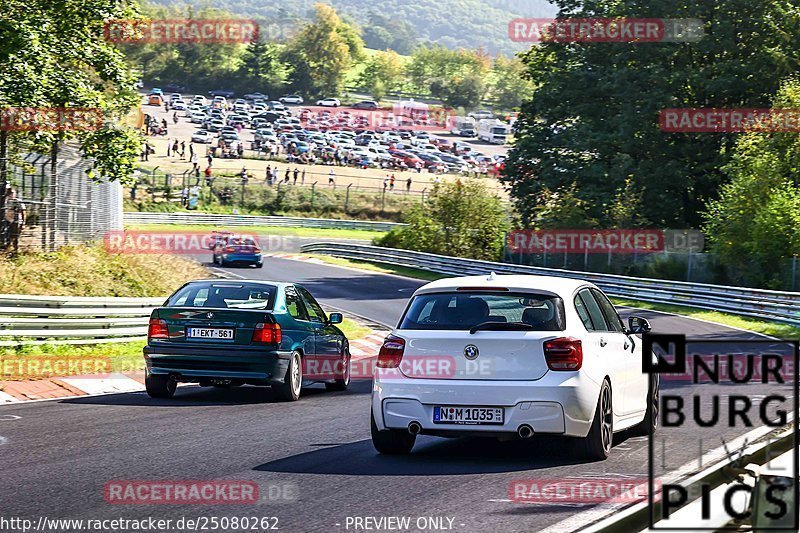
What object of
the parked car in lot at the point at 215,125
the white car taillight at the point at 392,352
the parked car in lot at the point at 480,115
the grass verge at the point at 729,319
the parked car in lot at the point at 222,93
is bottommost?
the grass verge at the point at 729,319

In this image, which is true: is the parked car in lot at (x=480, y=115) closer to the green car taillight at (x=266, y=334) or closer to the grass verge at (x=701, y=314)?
the grass verge at (x=701, y=314)

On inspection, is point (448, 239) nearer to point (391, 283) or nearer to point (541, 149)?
point (541, 149)

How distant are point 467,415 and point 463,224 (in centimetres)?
4561

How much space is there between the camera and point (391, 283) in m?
46.3

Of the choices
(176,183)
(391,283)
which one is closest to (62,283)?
(391,283)

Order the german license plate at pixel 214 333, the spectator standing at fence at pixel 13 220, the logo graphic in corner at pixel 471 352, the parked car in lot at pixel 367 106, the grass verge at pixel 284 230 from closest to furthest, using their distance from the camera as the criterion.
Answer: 1. the logo graphic in corner at pixel 471 352
2. the german license plate at pixel 214 333
3. the spectator standing at fence at pixel 13 220
4. the grass verge at pixel 284 230
5. the parked car in lot at pixel 367 106

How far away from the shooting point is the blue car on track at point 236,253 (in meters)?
47.7

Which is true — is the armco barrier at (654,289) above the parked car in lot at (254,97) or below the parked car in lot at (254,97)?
below

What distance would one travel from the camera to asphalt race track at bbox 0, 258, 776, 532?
25.2 ft

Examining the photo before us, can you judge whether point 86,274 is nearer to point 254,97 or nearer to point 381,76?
point 254,97

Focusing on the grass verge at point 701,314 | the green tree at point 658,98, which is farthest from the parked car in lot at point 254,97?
the green tree at point 658,98

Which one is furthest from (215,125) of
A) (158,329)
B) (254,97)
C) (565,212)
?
(158,329)

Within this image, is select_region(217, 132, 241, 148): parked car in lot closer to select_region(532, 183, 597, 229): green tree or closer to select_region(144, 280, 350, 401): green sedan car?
select_region(532, 183, 597, 229): green tree

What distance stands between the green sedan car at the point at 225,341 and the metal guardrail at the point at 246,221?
5309cm
